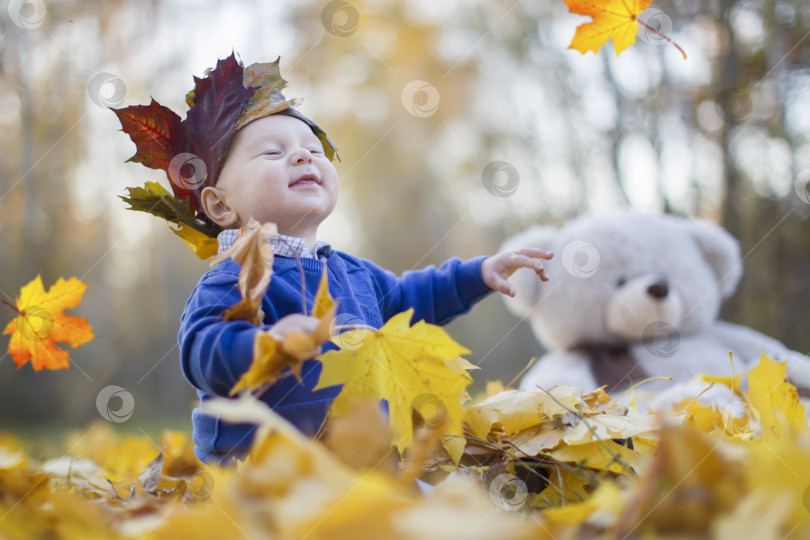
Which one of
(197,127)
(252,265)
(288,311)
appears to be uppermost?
(197,127)

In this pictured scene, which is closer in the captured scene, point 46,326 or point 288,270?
point 288,270

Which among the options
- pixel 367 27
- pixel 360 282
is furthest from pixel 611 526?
pixel 367 27

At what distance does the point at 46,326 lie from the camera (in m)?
1.08

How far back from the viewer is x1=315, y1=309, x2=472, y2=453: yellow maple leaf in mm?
711

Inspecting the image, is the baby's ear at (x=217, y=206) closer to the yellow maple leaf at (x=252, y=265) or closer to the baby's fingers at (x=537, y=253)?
the yellow maple leaf at (x=252, y=265)

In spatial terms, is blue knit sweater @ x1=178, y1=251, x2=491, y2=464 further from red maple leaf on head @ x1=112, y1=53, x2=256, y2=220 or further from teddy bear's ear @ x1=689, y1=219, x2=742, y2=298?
teddy bear's ear @ x1=689, y1=219, x2=742, y2=298

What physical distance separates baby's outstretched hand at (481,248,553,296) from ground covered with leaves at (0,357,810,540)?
0.25 m

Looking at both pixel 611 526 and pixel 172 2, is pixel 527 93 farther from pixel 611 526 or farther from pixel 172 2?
pixel 611 526

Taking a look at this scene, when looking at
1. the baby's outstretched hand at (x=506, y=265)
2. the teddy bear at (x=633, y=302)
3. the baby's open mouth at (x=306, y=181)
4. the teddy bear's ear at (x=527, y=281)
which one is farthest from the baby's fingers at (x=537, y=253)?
the teddy bear's ear at (x=527, y=281)

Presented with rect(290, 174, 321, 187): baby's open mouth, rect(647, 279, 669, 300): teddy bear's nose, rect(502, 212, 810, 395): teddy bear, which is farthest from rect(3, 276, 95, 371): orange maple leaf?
rect(647, 279, 669, 300): teddy bear's nose

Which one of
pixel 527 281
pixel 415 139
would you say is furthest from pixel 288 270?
pixel 415 139

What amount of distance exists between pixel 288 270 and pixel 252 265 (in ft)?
0.76

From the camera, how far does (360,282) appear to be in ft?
3.57

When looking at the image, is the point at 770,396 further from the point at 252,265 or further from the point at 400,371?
the point at 252,265
